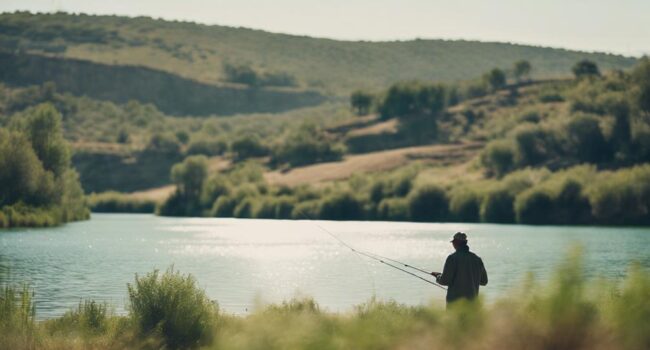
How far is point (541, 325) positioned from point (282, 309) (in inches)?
563

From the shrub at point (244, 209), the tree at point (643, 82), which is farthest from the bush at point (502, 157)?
the shrub at point (244, 209)

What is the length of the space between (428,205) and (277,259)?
201ft

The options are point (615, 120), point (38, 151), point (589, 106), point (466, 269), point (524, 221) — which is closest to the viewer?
point (466, 269)

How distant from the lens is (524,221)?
→ 4444 inches

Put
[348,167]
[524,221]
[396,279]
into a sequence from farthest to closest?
[348,167] < [524,221] < [396,279]

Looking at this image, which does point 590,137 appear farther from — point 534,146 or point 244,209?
point 244,209

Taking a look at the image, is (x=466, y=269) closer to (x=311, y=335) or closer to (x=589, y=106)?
(x=311, y=335)

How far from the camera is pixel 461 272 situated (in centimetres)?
1831

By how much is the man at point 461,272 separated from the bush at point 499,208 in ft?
324

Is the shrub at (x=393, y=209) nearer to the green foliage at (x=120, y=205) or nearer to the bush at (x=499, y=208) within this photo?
the bush at (x=499, y=208)

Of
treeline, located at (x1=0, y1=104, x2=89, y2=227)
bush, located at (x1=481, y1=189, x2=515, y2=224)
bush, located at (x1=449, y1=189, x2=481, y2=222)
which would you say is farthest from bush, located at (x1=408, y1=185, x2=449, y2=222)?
treeline, located at (x1=0, y1=104, x2=89, y2=227)

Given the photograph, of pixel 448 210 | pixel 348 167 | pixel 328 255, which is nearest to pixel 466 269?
pixel 328 255

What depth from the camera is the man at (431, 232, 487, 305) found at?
1830cm

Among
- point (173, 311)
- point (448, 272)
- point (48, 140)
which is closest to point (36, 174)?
point (48, 140)
